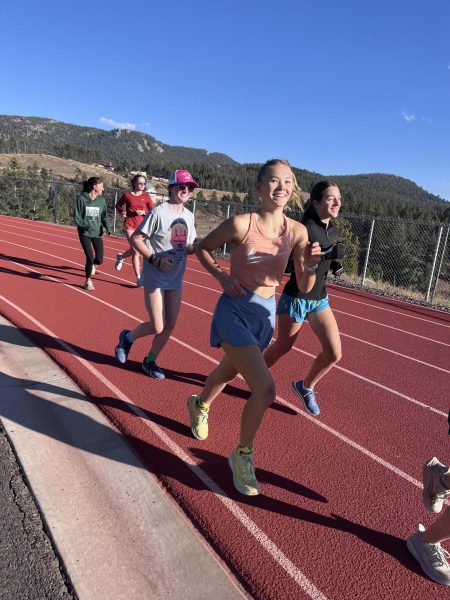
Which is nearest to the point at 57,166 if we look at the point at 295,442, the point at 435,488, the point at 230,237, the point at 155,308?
the point at 155,308

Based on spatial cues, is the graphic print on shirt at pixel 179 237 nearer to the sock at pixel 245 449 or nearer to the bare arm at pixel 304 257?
the bare arm at pixel 304 257

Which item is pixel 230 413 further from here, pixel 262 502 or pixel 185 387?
pixel 262 502

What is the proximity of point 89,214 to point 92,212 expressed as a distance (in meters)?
0.07

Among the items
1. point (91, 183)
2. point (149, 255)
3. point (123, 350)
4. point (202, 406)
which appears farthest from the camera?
point (91, 183)

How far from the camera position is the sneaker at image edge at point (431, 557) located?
2.23 metres

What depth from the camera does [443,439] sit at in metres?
3.75

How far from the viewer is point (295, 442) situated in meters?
3.41

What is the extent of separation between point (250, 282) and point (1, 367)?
2.83 metres

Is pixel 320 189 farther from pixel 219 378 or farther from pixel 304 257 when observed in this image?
pixel 219 378

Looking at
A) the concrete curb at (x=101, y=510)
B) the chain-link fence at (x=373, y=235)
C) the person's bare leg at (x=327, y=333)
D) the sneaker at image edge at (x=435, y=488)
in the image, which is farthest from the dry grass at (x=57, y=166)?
the sneaker at image edge at (x=435, y=488)

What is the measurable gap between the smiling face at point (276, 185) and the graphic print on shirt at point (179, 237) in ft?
4.88

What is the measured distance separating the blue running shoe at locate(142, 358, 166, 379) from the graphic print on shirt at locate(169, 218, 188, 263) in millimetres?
1074

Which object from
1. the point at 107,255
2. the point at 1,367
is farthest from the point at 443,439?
the point at 107,255

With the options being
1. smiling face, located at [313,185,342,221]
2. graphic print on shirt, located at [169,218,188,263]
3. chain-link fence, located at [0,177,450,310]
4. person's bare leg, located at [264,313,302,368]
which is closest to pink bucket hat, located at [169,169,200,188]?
graphic print on shirt, located at [169,218,188,263]
